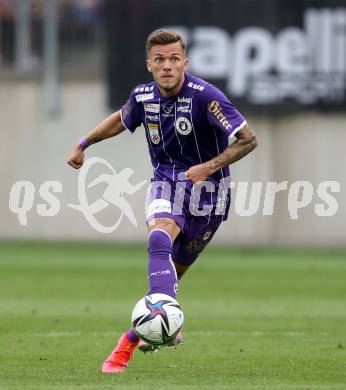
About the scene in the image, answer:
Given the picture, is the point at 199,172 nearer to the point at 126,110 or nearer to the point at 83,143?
the point at 126,110

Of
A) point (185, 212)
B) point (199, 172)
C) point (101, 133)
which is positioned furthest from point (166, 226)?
point (101, 133)

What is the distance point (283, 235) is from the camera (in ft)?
A: 103

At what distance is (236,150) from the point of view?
33.0ft

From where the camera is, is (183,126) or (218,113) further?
(183,126)

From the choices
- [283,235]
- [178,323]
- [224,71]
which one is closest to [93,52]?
[224,71]

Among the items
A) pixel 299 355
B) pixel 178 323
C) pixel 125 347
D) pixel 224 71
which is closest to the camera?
pixel 178 323

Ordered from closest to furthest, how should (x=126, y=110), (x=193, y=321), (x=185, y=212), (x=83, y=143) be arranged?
(x=185, y=212) → (x=126, y=110) → (x=83, y=143) → (x=193, y=321)

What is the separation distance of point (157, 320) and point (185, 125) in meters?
1.73

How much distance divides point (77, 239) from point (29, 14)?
5502 millimetres

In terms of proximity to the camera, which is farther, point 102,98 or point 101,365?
point 102,98

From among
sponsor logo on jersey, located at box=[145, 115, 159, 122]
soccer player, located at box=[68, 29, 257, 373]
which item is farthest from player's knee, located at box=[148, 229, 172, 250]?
sponsor logo on jersey, located at box=[145, 115, 159, 122]

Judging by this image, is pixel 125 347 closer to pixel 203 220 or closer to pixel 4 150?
pixel 203 220

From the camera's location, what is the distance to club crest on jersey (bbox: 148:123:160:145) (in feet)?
34.3

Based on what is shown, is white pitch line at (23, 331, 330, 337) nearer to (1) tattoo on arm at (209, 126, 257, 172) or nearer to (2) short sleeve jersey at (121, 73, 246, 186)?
(2) short sleeve jersey at (121, 73, 246, 186)
